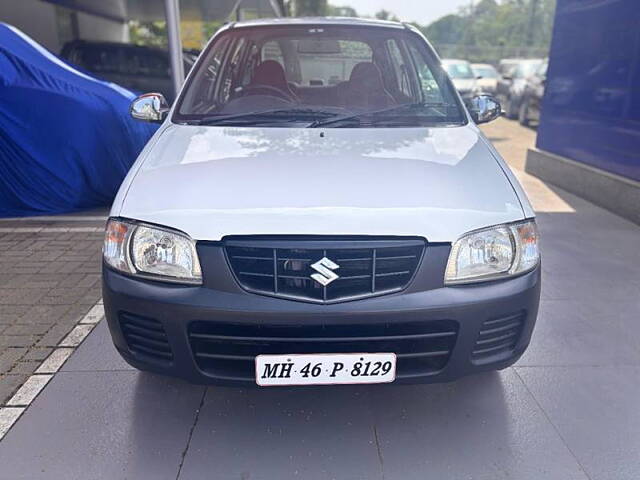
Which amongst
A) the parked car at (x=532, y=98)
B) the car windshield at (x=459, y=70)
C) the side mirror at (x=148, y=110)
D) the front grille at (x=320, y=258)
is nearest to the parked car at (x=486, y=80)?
the car windshield at (x=459, y=70)

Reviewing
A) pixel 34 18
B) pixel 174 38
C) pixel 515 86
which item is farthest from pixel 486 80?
pixel 174 38

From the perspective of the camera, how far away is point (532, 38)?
44031 millimetres

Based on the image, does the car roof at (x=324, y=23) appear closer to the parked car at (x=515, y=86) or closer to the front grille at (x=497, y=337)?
the front grille at (x=497, y=337)

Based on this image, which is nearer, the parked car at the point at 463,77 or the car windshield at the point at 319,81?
the car windshield at the point at 319,81

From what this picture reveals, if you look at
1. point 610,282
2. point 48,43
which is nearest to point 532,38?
point 48,43

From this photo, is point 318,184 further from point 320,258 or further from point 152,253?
point 152,253

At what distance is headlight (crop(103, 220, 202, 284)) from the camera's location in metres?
1.98

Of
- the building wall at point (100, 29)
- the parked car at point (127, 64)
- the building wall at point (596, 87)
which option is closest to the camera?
the building wall at point (596, 87)

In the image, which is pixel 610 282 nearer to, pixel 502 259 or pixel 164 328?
pixel 502 259

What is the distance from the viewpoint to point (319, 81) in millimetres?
3557

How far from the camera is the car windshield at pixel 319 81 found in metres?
2.84

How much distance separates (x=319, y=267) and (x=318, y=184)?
1.31 ft

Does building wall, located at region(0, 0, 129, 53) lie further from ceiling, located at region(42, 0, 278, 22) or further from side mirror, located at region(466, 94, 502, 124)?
side mirror, located at region(466, 94, 502, 124)

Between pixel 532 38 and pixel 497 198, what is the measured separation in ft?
158
